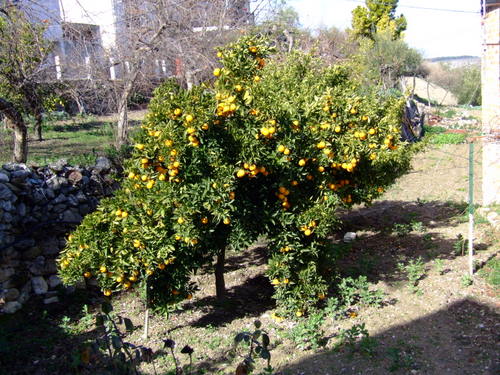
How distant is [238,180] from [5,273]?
10.7ft

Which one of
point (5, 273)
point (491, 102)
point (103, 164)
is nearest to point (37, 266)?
point (5, 273)

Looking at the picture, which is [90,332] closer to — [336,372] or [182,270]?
[182,270]

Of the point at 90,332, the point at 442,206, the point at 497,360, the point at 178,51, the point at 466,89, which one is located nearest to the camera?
the point at 497,360

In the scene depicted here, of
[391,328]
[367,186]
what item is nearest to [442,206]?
[367,186]

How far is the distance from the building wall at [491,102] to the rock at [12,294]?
21.9 ft

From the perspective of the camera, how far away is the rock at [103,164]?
712cm

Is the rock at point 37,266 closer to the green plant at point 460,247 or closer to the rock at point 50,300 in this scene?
the rock at point 50,300

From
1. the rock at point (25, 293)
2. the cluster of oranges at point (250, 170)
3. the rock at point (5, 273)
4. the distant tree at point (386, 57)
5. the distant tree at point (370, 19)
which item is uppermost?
the distant tree at point (370, 19)

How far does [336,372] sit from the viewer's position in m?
3.92

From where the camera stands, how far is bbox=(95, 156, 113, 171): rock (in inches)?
280

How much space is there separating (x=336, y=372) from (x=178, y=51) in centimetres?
722

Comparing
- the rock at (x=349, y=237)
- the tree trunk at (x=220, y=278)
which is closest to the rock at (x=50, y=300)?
the tree trunk at (x=220, y=278)

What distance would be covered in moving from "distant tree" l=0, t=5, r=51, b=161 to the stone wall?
2.82ft

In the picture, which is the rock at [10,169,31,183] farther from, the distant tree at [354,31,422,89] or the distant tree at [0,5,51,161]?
the distant tree at [354,31,422,89]
